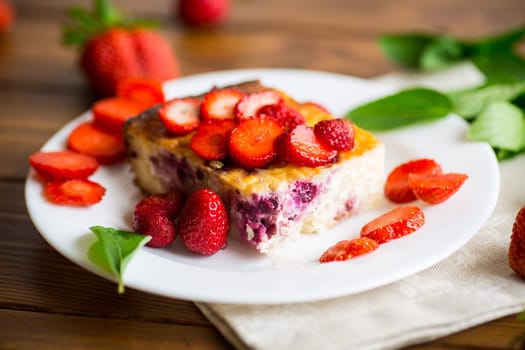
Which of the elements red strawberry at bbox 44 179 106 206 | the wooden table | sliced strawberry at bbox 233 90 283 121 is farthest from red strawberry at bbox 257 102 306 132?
the wooden table

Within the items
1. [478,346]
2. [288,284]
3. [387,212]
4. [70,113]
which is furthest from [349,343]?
[70,113]

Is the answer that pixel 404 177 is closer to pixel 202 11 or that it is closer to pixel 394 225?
pixel 394 225

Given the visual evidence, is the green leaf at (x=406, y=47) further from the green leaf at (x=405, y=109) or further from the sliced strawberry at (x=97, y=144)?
the sliced strawberry at (x=97, y=144)

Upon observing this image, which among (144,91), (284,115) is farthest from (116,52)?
(284,115)

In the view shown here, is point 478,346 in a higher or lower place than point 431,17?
lower

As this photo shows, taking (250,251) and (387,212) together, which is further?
(387,212)

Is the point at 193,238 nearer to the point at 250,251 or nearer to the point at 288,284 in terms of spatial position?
the point at 250,251
